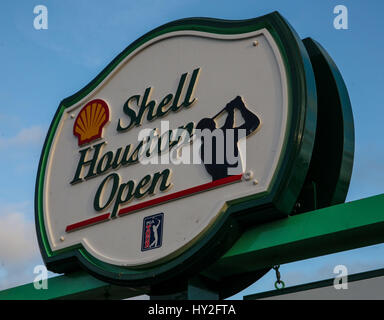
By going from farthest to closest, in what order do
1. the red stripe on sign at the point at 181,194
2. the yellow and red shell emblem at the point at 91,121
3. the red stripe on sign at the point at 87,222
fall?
the yellow and red shell emblem at the point at 91,121
the red stripe on sign at the point at 87,222
the red stripe on sign at the point at 181,194

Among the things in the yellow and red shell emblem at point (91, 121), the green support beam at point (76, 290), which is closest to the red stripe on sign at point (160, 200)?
the green support beam at point (76, 290)

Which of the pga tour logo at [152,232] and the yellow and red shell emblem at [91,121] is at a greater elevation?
the yellow and red shell emblem at [91,121]

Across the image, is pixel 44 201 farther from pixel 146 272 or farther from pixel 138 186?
pixel 146 272

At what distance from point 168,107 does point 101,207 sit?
1466 millimetres

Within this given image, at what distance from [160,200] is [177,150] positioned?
629 millimetres

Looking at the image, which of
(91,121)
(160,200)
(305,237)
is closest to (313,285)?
(305,237)

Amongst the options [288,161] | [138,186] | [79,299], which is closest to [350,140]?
[288,161]

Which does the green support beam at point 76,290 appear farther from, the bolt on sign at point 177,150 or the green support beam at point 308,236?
the green support beam at point 308,236

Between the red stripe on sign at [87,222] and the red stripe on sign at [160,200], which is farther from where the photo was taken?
the red stripe on sign at [87,222]

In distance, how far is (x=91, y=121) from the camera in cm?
1095

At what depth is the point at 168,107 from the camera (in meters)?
10.0

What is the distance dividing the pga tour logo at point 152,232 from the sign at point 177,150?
0.01m

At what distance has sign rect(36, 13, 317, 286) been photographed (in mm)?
8656

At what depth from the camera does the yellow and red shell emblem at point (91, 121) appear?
10773 mm
